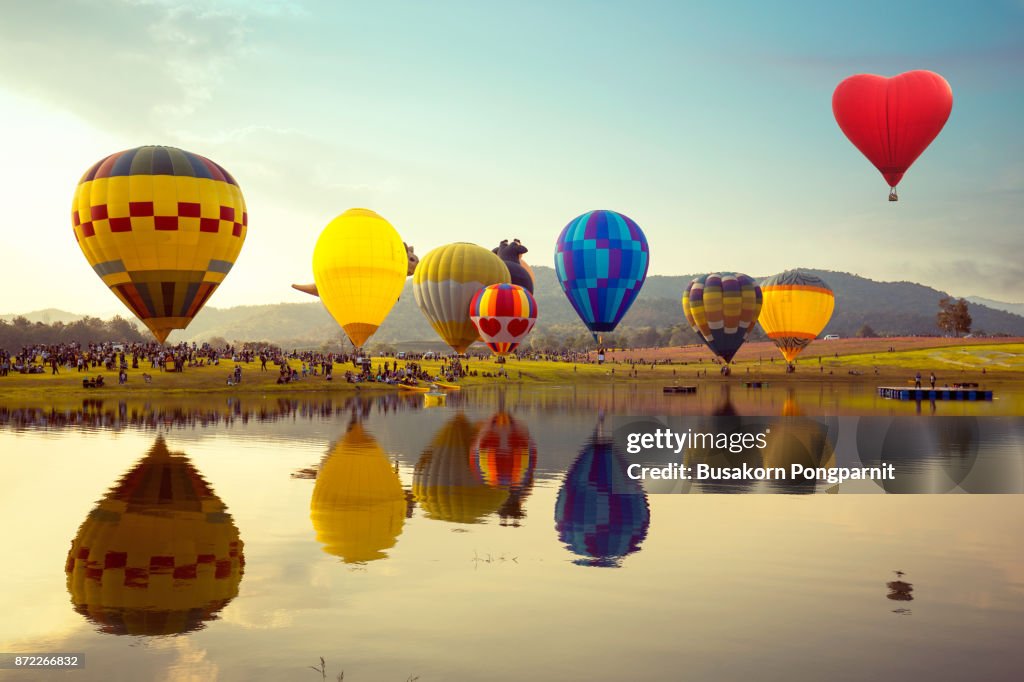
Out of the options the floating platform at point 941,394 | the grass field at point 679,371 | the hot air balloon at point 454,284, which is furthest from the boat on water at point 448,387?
the floating platform at point 941,394

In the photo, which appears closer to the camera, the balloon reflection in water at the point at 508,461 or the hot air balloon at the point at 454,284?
Result: the balloon reflection in water at the point at 508,461

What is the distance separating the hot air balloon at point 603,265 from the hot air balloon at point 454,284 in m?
11.0

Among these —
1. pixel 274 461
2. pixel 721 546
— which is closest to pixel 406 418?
pixel 274 461

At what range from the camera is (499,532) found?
58.1ft

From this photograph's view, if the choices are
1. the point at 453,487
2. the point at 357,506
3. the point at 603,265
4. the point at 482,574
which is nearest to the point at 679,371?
the point at 603,265

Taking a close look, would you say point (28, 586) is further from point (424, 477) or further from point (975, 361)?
point (975, 361)

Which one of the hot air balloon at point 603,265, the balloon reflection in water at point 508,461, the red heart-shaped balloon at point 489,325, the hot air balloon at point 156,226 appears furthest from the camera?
the red heart-shaped balloon at point 489,325

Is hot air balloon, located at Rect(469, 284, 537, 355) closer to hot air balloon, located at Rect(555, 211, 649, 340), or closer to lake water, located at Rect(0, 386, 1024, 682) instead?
hot air balloon, located at Rect(555, 211, 649, 340)

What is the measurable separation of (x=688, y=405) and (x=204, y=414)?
3049 centimetres

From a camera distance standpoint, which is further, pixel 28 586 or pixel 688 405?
pixel 688 405

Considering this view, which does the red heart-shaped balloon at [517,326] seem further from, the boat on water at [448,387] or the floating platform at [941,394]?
the floating platform at [941,394]

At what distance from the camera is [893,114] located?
56062 mm

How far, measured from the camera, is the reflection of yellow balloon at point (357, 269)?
7000 cm

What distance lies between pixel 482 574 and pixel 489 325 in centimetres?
6122
